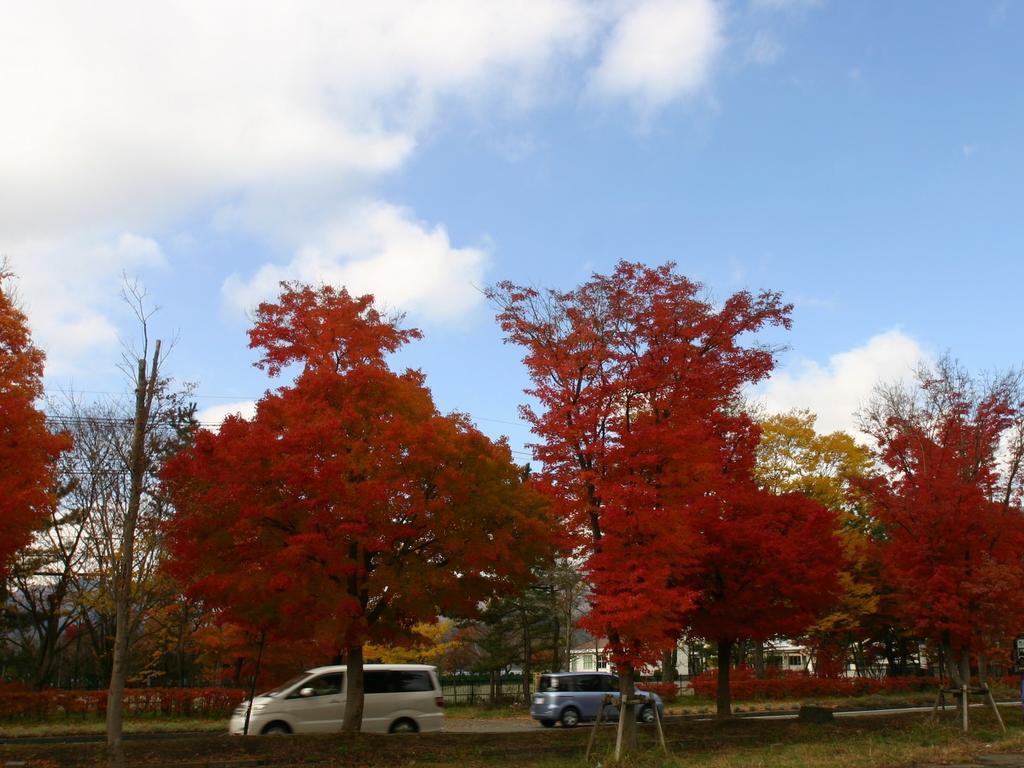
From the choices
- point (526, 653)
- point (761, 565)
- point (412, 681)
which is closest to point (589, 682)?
point (761, 565)

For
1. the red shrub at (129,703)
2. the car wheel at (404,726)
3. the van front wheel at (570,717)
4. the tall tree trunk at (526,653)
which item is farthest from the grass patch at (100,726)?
the tall tree trunk at (526,653)

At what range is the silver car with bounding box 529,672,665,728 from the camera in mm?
26312

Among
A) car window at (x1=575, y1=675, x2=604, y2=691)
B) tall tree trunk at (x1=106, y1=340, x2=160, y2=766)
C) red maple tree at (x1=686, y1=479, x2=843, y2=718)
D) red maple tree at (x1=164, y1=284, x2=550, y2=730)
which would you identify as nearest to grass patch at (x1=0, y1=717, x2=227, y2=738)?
red maple tree at (x1=164, y1=284, x2=550, y2=730)

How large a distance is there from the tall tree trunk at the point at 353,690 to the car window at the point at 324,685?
0.73m

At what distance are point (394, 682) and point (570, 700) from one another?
26.8 feet

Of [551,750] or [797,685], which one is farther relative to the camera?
[797,685]

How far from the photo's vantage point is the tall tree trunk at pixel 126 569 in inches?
438

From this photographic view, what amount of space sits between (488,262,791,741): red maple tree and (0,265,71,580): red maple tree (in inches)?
411

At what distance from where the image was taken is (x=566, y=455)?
17406mm

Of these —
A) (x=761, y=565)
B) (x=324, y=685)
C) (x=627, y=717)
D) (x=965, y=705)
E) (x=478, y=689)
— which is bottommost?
(x=478, y=689)

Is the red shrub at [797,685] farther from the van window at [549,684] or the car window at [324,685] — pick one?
the car window at [324,685]

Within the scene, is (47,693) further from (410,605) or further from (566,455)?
(566,455)

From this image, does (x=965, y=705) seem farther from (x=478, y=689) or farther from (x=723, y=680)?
(x=478, y=689)

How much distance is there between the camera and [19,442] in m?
17.8
